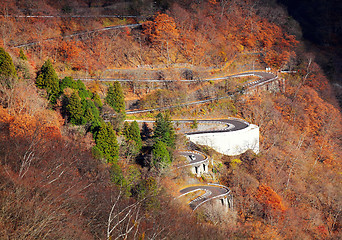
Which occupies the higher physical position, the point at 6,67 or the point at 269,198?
the point at 6,67

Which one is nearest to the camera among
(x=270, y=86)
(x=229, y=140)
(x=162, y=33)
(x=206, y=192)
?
(x=206, y=192)

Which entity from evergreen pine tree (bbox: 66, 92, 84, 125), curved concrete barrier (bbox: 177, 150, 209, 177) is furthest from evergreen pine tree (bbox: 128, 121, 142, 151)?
curved concrete barrier (bbox: 177, 150, 209, 177)

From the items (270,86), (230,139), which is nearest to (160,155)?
(230,139)

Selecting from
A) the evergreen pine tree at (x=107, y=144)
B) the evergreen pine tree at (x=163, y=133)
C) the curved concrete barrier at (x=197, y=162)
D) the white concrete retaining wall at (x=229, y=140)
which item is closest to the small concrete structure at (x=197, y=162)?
the curved concrete barrier at (x=197, y=162)

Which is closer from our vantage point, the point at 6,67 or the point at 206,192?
the point at 6,67

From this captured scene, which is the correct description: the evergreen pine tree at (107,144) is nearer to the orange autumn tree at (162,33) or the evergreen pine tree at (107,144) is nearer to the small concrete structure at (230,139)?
the small concrete structure at (230,139)

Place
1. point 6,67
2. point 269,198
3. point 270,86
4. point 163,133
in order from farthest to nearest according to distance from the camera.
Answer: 1. point 270,86
2. point 269,198
3. point 163,133
4. point 6,67

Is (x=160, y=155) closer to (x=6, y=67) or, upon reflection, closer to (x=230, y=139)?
(x=230, y=139)

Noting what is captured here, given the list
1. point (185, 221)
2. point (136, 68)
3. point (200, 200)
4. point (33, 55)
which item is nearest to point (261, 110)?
point (136, 68)

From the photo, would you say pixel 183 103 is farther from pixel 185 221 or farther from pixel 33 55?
pixel 185 221
